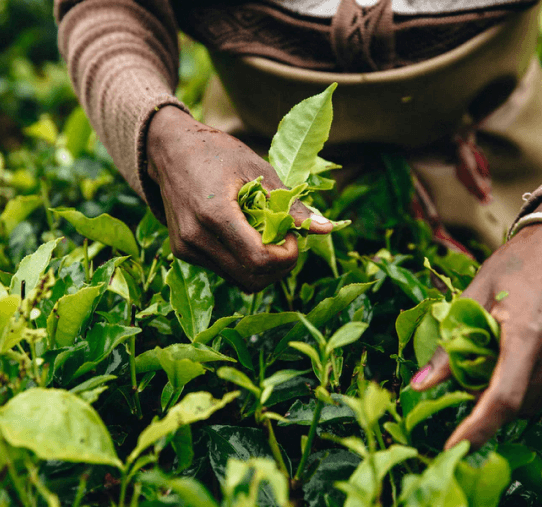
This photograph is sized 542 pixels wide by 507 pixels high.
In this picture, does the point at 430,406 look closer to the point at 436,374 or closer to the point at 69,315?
the point at 436,374

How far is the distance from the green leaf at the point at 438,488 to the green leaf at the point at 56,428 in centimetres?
28

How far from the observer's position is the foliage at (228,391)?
0.48 m

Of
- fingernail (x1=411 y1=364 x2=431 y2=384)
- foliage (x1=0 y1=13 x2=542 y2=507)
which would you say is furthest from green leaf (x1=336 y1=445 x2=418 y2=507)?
fingernail (x1=411 y1=364 x2=431 y2=384)

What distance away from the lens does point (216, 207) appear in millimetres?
663

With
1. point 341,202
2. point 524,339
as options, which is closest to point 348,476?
point 524,339

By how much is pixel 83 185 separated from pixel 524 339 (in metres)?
1.14

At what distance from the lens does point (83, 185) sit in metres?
1.32

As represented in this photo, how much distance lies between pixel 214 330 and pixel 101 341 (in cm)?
15

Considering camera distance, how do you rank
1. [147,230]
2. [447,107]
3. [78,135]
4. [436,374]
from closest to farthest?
[436,374]
[147,230]
[447,107]
[78,135]

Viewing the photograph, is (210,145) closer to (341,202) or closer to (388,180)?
(341,202)

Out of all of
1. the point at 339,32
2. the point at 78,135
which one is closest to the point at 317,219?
the point at 339,32

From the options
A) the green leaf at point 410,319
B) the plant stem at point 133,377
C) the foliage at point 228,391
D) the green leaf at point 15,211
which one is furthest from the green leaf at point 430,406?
the green leaf at point 15,211

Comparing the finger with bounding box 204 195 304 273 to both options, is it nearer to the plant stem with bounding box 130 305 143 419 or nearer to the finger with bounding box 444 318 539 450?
the plant stem with bounding box 130 305 143 419

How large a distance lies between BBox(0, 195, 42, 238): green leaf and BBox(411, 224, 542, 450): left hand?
0.90 metres
